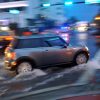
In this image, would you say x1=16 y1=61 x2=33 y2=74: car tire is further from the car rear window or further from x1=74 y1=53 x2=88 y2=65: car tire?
x1=74 y1=53 x2=88 y2=65: car tire

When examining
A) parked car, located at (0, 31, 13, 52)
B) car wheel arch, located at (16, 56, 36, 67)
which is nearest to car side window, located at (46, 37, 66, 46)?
car wheel arch, located at (16, 56, 36, 67)

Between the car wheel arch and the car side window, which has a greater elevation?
the car side window

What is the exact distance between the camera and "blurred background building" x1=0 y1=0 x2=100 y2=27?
6827 centimetres

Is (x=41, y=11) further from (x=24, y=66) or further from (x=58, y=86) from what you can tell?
(x=58, y=86)

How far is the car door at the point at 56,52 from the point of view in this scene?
17.0 metres

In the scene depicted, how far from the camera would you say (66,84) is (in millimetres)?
4141

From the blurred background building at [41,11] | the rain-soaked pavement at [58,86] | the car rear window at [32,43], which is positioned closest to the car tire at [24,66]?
the car rear window at [32,43]

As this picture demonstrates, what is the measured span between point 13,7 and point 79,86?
3166 inches

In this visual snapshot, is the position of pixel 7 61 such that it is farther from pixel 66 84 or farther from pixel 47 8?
pixel 47 8

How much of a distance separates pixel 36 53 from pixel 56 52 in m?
0.82

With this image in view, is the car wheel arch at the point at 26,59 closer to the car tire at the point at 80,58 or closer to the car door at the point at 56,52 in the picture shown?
the car door at the point at 56,52

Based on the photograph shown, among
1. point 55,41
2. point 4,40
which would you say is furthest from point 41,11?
point 55,41

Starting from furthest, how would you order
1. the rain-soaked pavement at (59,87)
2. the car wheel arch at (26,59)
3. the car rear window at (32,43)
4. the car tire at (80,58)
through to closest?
the car tire at (80,58) → the car rear window at (32,43) → the car wheel arch at (26,59) → the rain-soaked pavement at (59,87)

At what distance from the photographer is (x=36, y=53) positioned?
1686 cm
